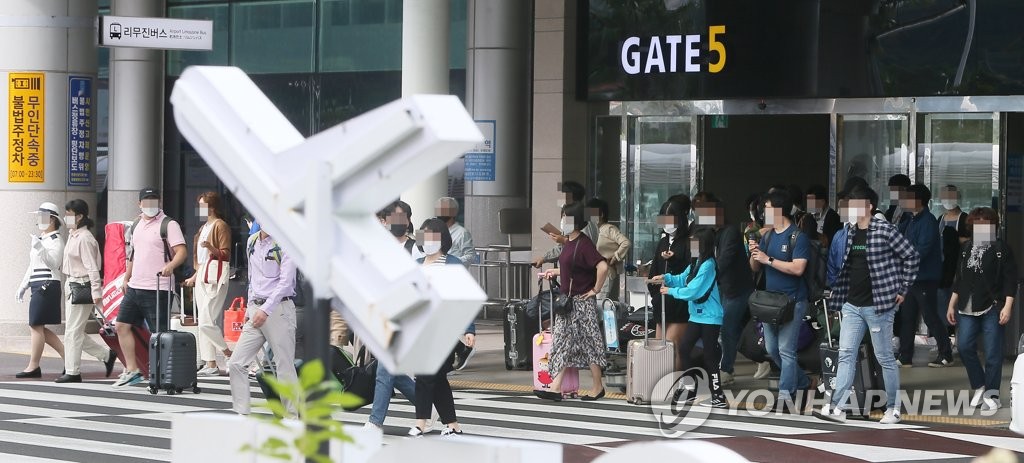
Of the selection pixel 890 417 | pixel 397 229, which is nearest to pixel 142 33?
pixel 397 229

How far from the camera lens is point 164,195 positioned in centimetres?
2592

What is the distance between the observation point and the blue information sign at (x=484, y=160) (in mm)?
21297

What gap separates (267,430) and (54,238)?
12029 millimetres

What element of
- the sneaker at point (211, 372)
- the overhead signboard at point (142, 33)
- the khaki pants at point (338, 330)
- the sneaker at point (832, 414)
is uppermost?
the overhead signboard at point (142, 33)

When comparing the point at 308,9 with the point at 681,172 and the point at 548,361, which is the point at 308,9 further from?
the point at 548,361

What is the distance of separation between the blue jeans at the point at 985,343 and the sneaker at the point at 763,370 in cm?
240

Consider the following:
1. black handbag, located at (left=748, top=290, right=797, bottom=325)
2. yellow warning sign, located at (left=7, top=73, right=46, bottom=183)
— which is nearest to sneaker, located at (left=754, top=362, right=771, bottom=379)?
black handbag, located at (left=748, top=290, right=797, bottom=325)

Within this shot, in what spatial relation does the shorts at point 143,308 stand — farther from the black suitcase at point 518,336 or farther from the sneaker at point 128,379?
the black suitcase at point 518,336

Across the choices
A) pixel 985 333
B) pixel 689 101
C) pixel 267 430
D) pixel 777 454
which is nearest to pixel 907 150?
pixel 689 101

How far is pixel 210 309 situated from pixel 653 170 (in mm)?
6768

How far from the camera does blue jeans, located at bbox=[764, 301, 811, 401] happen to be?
13328mm

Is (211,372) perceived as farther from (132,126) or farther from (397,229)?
(132,126)

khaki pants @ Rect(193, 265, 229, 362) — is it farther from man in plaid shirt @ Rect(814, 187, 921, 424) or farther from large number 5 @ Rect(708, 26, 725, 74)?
large number 5 @ Rect(708, 26, 725, 74)

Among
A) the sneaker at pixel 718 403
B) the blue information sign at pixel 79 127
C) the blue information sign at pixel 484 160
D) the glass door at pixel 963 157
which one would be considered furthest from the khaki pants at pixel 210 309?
the glass door at pixel 963 157
